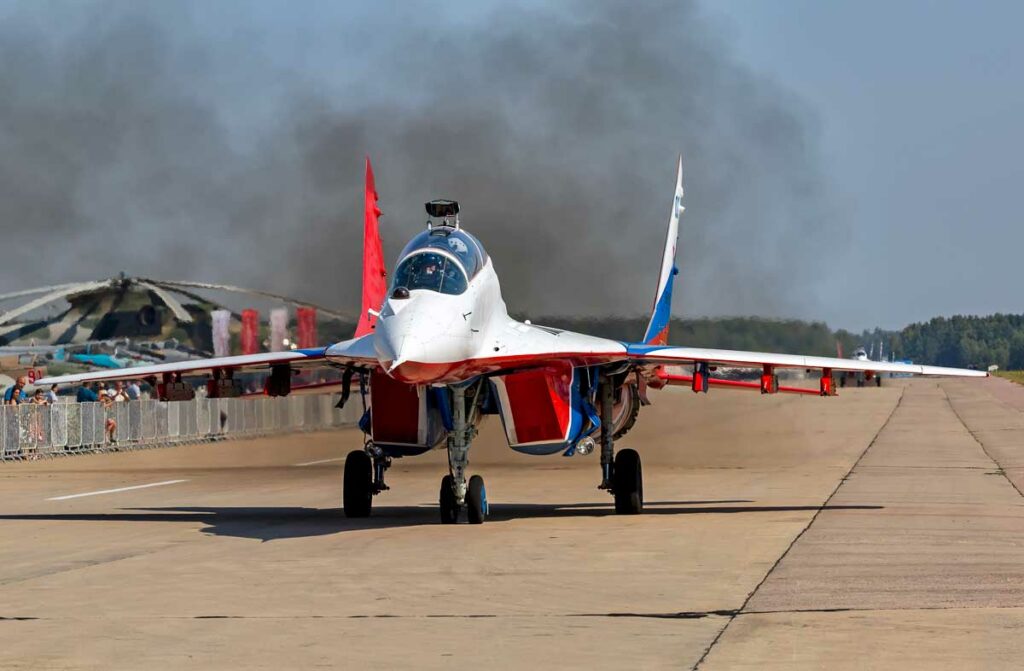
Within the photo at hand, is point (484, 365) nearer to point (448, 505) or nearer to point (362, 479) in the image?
point (448, 505)

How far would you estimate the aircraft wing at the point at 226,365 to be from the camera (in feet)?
59.3

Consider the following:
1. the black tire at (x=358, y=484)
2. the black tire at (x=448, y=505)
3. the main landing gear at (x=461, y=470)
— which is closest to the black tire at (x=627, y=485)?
the main landing gear at (x=461, y=470)

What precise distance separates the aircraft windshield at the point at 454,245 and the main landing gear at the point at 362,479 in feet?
10.2

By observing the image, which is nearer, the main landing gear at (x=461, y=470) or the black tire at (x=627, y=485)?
the main landing gear at (x=461, y=470)

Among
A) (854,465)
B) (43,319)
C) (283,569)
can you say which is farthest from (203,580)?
(43,319)

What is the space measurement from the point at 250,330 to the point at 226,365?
70.9ft

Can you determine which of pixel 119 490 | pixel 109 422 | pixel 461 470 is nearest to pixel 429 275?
pixel 461 470

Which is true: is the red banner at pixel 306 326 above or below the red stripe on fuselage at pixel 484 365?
above

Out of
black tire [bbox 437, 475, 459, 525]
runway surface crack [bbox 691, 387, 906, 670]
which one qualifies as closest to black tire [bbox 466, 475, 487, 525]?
black tire [bbox 437, 475, 459, 525]

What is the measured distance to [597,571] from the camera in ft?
40.1

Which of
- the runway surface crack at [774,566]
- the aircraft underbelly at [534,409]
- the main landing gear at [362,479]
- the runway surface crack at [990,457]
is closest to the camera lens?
the runway surface crack at [774,566]

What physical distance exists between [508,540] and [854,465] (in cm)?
1505

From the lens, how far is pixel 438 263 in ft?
50.9

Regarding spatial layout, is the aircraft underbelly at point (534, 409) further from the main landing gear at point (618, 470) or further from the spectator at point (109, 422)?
the spectator at point (109, 422)
